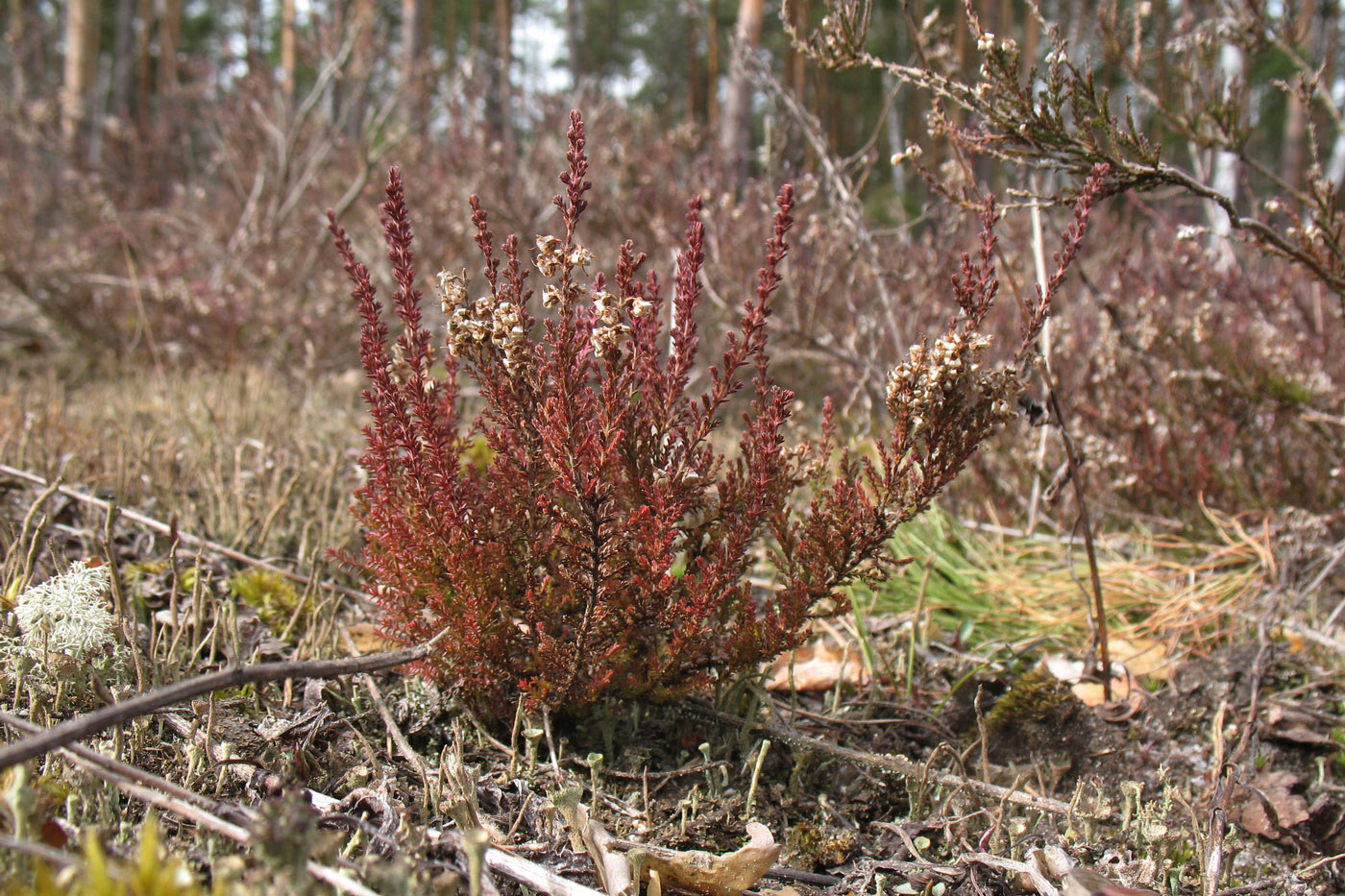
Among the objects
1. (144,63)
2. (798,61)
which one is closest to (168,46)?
(144,63)

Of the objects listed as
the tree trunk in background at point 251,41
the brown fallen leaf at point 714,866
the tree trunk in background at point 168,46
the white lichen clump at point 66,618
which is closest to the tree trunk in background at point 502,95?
the tree trunk in background at point 251,41

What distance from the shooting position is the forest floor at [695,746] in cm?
124

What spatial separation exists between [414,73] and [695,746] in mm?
6560

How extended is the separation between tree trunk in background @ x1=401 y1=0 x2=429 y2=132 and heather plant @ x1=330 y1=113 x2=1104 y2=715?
469 cm

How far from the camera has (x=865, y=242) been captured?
298 cm

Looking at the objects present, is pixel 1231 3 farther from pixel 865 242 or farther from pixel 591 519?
pixel 591 519

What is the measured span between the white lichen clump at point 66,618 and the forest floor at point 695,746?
40mm

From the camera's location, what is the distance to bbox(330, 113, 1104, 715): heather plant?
52.7 inches

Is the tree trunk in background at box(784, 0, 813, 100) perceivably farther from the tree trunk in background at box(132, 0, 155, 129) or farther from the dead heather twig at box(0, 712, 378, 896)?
the tree trunk in background at box(132, 0, 155, 129)

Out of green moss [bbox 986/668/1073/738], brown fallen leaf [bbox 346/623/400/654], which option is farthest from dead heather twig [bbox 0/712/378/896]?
green moss [bbox 986/668/1073/738]

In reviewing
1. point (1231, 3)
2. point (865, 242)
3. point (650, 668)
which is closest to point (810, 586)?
point (650, 668)

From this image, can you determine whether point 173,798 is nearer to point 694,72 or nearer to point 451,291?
point 451,291

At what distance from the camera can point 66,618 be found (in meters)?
1.56

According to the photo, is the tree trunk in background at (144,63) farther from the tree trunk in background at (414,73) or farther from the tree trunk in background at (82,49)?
the tree trunk in background at (414,73)
